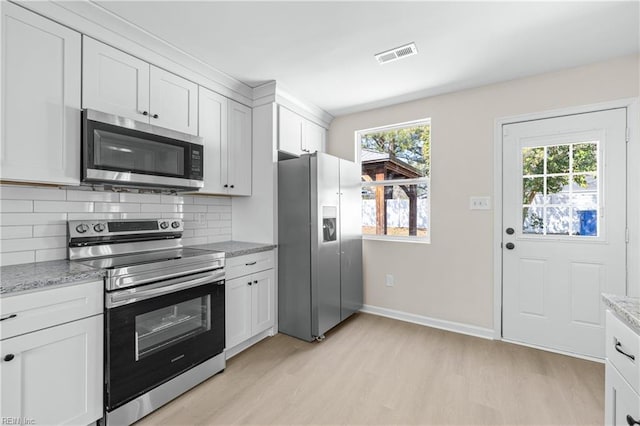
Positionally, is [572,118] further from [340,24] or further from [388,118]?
[340,24]

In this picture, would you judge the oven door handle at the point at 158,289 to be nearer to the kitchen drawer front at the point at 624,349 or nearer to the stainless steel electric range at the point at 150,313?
the stainless steel electric range at the point at 150,313

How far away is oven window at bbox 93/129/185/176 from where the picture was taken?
1849 mm

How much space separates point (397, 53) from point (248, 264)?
7.03 ft

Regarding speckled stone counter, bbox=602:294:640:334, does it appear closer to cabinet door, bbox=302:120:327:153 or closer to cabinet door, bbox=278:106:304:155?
cabinet door, bbox=278:106:304:155

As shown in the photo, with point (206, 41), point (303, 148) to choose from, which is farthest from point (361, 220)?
point (206, 41)

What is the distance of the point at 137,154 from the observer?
2037 mm

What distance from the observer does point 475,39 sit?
7.00 feet

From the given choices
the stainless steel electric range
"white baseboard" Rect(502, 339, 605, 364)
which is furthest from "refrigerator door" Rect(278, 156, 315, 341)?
"white baseboard" Rect(502, 339, 605, 364)

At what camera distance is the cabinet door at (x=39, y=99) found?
1.56 m

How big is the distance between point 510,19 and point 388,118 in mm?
1598

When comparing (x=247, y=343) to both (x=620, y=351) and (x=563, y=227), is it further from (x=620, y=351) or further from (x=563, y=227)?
(x=563, y=227)

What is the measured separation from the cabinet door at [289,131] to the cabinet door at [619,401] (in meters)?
2.73

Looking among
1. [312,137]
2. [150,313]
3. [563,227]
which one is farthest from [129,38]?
[563,227]

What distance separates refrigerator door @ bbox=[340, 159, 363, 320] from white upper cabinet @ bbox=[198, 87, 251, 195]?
3.36 feet
